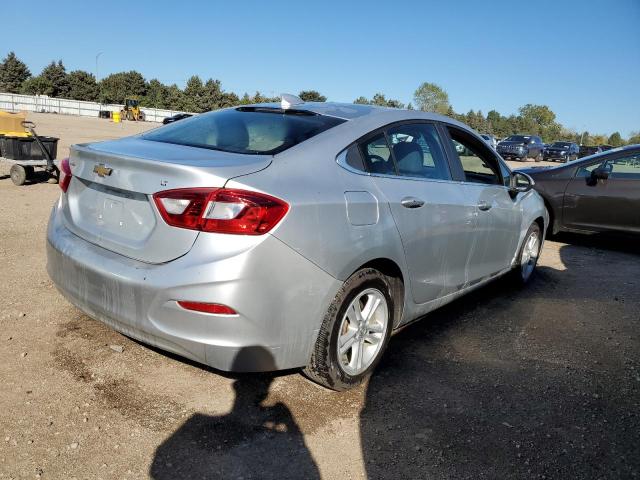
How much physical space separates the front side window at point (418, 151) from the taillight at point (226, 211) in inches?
48.2

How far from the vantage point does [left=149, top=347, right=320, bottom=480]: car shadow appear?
2.35 metres

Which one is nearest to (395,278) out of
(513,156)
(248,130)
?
(248,130)

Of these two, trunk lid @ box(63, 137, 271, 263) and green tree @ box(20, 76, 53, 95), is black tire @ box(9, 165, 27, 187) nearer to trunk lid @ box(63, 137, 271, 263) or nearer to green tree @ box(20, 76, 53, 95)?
→ trunk lid @ box(63, 137, 271, 263)

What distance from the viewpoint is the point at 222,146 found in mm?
3008

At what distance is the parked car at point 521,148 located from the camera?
34.7 metres

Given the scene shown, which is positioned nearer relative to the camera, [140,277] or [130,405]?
[140,277]

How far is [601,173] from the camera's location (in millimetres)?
7594

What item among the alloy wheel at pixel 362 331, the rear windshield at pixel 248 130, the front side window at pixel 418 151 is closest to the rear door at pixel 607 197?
the front side window at pixel 418 151

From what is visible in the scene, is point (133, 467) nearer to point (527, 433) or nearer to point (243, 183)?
point (243, 183)

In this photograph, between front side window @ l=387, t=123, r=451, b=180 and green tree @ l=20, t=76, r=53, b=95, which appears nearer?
front side window @ l=387, t=123, r=451, b=180

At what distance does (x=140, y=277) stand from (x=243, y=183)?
26.2 inches

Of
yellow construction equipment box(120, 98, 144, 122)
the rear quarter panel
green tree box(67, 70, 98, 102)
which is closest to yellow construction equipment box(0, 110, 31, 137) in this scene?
the rear quarter panel

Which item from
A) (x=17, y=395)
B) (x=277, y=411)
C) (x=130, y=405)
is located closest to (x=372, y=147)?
(x=277, y=411)

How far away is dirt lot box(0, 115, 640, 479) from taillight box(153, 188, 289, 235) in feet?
3.32
